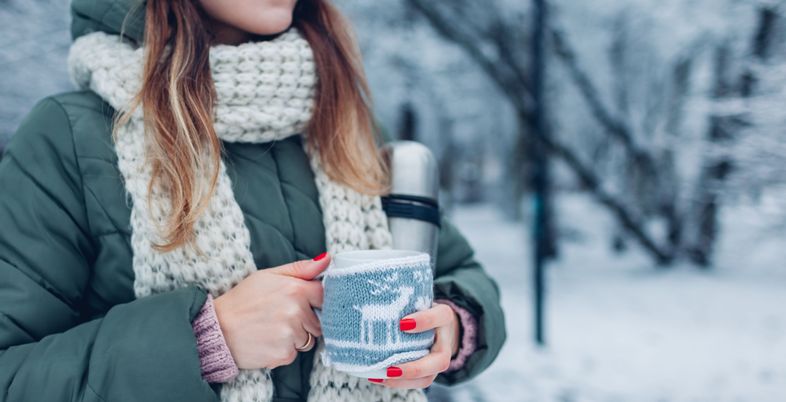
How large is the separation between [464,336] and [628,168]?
28.8ft

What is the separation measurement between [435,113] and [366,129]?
1248cm

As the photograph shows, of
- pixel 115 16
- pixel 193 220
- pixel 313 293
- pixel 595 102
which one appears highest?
pixel 115 16

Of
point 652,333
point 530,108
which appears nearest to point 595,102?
point 530,108

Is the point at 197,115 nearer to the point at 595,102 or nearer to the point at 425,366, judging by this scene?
the point at 425,366

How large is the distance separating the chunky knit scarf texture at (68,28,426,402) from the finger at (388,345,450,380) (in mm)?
207

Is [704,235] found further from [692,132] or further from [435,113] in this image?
[435,113]

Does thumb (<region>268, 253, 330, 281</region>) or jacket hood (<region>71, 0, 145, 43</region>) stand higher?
jacket hood (<region>71, 0, 145, 43</region>)

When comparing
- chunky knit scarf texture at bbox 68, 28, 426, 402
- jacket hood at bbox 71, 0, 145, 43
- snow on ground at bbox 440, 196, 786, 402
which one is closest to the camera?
chunky knit scarf texture at bbox 68, 28, 426, 402

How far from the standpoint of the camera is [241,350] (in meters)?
0.98

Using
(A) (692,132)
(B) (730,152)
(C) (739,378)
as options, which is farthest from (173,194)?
(A) (692,132)

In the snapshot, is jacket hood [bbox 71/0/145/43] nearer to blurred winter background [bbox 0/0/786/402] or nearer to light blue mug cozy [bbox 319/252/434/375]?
light blue mug cozy [bbox 319/252/434/375]

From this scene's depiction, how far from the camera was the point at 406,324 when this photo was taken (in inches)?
36.0

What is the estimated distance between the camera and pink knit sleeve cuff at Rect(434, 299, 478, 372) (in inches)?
46.6

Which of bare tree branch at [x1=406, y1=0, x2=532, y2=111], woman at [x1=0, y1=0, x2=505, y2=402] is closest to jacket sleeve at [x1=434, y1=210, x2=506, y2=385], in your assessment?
woman at [x1=0, y1=0, x2=505, y2=402]
